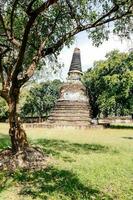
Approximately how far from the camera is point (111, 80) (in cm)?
4584

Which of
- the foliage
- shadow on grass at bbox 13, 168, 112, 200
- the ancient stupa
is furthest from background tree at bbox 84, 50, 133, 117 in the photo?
shadow on grass at bbox 13, 168, 112, 200

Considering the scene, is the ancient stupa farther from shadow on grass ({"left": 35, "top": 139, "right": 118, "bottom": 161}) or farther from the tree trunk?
the tree trunk

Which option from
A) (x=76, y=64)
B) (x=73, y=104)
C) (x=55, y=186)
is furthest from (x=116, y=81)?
(x=55, y=186)

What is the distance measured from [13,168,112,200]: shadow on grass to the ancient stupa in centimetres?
2907

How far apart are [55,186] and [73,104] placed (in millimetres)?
34781

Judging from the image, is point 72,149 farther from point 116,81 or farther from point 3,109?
point 3,109

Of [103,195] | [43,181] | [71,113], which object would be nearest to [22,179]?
[43,181]

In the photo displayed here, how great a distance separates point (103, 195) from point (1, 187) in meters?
2.81

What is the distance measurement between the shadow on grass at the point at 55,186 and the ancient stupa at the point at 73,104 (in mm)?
29067

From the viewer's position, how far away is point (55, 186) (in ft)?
32.5

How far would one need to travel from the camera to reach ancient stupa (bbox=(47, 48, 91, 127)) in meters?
42.2

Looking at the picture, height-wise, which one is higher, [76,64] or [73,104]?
[76,64]

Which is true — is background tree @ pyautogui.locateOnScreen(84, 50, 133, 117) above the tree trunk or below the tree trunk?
above

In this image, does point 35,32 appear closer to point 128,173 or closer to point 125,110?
point 128,173
